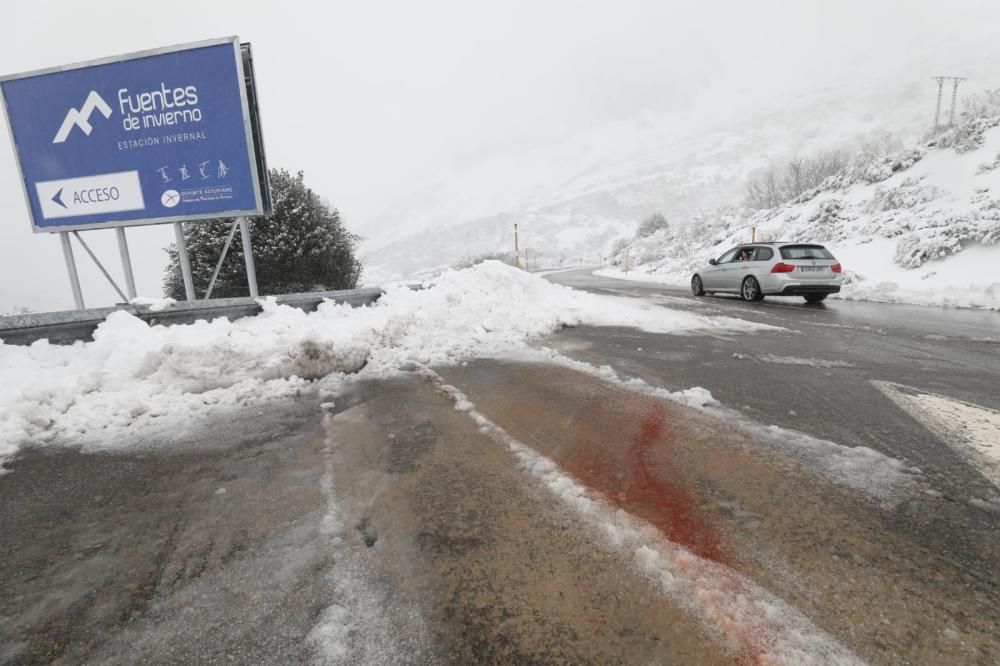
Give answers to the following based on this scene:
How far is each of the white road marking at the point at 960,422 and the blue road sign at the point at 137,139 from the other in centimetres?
887

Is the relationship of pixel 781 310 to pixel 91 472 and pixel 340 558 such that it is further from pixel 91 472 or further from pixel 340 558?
pixel 91 472

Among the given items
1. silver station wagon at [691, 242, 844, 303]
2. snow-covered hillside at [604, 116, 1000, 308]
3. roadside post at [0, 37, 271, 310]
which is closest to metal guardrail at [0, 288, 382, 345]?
roadside post at [0, 37, 271, 310]

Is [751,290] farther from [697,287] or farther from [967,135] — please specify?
[967,135]

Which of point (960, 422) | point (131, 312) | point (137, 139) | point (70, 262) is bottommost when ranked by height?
point (960, 422)

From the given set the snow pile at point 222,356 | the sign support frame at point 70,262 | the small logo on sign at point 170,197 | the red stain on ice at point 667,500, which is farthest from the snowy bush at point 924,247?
the sign support frame at point 70,262

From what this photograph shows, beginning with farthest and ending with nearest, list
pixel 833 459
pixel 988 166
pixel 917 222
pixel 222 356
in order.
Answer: pixel 988 166
pixel 917 222
pixel 222 356
pixel 833 459

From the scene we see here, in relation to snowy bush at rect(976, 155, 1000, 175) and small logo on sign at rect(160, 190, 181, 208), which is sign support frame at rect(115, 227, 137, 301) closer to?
small logo on sign at rect(160, 190, 181, 208)

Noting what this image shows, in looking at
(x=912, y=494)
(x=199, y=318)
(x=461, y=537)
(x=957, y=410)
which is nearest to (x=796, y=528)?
(x=912, y=494)

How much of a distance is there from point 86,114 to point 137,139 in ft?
2.80

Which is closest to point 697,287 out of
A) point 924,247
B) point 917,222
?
point 924,247

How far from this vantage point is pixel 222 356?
454 cm

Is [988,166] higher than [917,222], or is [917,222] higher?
[988,166]

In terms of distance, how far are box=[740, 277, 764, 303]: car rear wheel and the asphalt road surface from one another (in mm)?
7794

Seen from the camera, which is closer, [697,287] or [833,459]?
[833,459]
